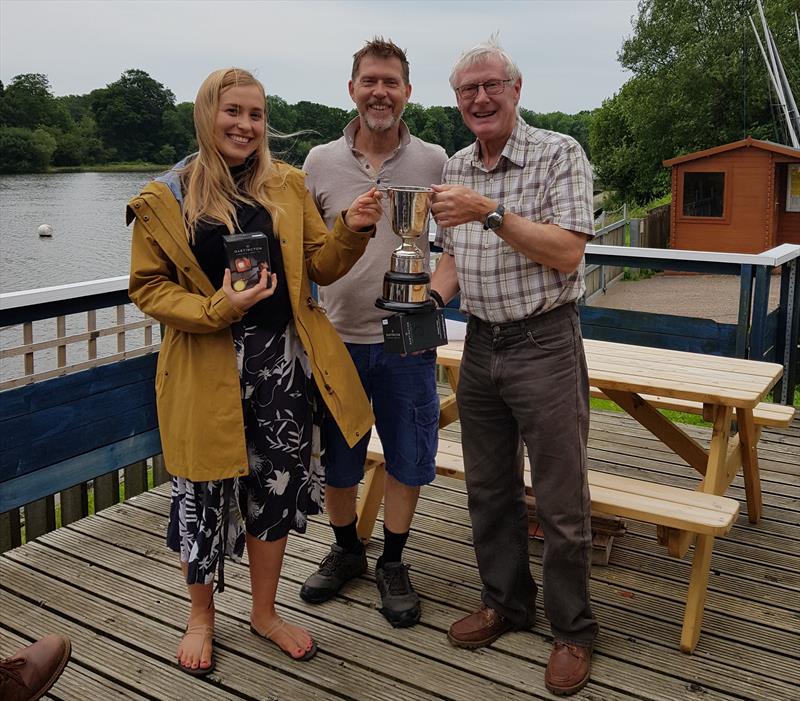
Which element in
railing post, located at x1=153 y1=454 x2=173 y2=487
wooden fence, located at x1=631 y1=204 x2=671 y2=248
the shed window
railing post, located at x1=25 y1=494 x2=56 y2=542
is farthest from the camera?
wooden fence, located at x1=631 y1=204 x2=671 y2=248

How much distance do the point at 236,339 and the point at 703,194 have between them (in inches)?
781

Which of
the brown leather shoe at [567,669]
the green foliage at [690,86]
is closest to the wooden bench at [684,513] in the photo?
the brown leather shoe at [567,669]

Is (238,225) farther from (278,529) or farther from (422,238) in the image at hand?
(278,529)

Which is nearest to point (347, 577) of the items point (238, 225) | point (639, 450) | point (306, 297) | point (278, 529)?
point (278, 529)

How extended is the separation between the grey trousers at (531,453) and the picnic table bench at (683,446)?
33 centimetres

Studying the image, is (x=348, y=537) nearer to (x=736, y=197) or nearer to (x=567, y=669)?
(x=567, y=669)

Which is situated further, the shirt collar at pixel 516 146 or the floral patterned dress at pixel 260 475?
the floral patterned dress at pixel 260 475

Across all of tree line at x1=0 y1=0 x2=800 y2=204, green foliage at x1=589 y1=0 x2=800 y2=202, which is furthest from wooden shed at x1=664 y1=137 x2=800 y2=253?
green foliage at x1=589 y1=0 x2=800 y2=202

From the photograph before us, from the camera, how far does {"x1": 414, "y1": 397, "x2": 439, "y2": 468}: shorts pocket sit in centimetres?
261

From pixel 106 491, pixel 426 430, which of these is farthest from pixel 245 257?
pixel 106 491

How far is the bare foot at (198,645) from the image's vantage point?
2414mm

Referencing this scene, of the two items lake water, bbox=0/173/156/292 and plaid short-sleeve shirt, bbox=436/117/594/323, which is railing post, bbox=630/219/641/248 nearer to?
lake water, bbox=0/173/156/292

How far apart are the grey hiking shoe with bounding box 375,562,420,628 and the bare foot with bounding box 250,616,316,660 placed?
11.3 inches

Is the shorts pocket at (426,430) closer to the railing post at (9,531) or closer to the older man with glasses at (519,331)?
the older man with glasses at (519,331)
